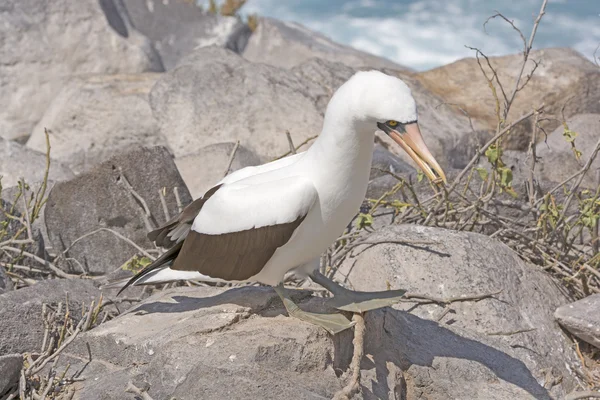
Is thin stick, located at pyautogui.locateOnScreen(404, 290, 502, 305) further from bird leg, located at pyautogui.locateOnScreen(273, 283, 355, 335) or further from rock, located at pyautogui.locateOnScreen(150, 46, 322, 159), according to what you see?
rock, located at pyautogui.locateOnScreen(150, 46, 322, 159)

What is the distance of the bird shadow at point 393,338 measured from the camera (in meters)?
3.81

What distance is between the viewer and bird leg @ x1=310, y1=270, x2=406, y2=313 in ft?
12.1

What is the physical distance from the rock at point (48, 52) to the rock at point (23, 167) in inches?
109

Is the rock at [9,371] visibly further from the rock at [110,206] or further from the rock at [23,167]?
the rock at [23,167]

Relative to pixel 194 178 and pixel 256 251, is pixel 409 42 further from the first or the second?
pixel 256 251

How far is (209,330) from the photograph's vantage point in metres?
3.63

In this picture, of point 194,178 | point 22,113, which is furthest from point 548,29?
point 194,178

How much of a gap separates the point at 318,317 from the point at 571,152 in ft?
14.7

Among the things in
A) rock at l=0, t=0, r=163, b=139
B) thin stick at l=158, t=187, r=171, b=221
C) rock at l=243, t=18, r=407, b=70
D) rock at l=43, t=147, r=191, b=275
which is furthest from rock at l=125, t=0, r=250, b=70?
thin stick at l=158, t=187, r=171, b=221

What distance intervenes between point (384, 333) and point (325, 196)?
0.80 meters

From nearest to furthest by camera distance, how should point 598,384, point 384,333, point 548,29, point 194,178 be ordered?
1. point 384,333
2. point 598,384
3. point 194,178
4. point 548,29

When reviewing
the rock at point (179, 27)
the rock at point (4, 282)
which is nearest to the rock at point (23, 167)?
the rock at point (4, 282)

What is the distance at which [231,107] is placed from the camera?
783 centimetres

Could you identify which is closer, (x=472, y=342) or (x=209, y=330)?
(x=209, y=330)
